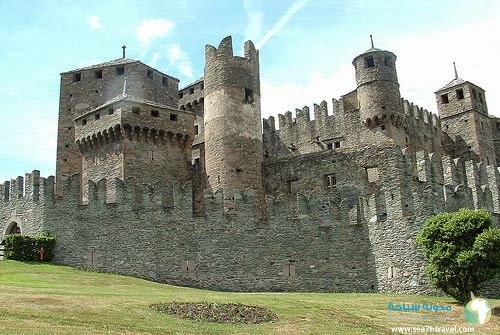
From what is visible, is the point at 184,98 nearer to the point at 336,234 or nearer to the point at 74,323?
the point at 336,234

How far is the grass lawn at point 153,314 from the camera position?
13.4 m

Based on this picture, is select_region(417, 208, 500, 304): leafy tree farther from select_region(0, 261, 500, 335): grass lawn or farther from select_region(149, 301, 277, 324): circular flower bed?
select_region(149, 301, 277, 324): circular flower bed

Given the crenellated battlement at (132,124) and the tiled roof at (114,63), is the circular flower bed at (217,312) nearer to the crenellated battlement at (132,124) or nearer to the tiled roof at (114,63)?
the crenellated battlement at (132,124)

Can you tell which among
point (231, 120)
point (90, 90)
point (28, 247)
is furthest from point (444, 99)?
point (28, 247)

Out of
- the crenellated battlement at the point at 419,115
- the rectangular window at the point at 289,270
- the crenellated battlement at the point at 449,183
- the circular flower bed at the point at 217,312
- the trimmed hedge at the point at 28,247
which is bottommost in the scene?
the circular flower bed at the point at 217,312

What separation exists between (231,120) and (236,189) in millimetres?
7313

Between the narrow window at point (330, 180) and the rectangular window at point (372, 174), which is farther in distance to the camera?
the narrow window at point (330, 180)

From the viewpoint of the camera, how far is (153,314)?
15.4 metres

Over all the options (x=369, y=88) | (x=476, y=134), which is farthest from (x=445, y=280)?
(x=476, y=134)

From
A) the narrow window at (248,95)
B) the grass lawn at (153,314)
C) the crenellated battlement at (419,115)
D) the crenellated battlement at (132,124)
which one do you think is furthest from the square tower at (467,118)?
the grass lawn at (153,314)

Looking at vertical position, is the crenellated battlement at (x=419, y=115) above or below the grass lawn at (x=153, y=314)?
above

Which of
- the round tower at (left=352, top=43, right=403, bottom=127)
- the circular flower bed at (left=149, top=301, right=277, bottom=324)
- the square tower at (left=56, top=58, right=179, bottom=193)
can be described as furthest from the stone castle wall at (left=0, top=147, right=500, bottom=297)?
the square tower at (left=56, top=58, right=179, bottom=193)

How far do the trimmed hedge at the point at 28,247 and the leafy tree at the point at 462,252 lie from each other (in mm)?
18745

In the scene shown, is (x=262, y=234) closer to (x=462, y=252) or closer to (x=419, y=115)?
(x=462, y=252)
